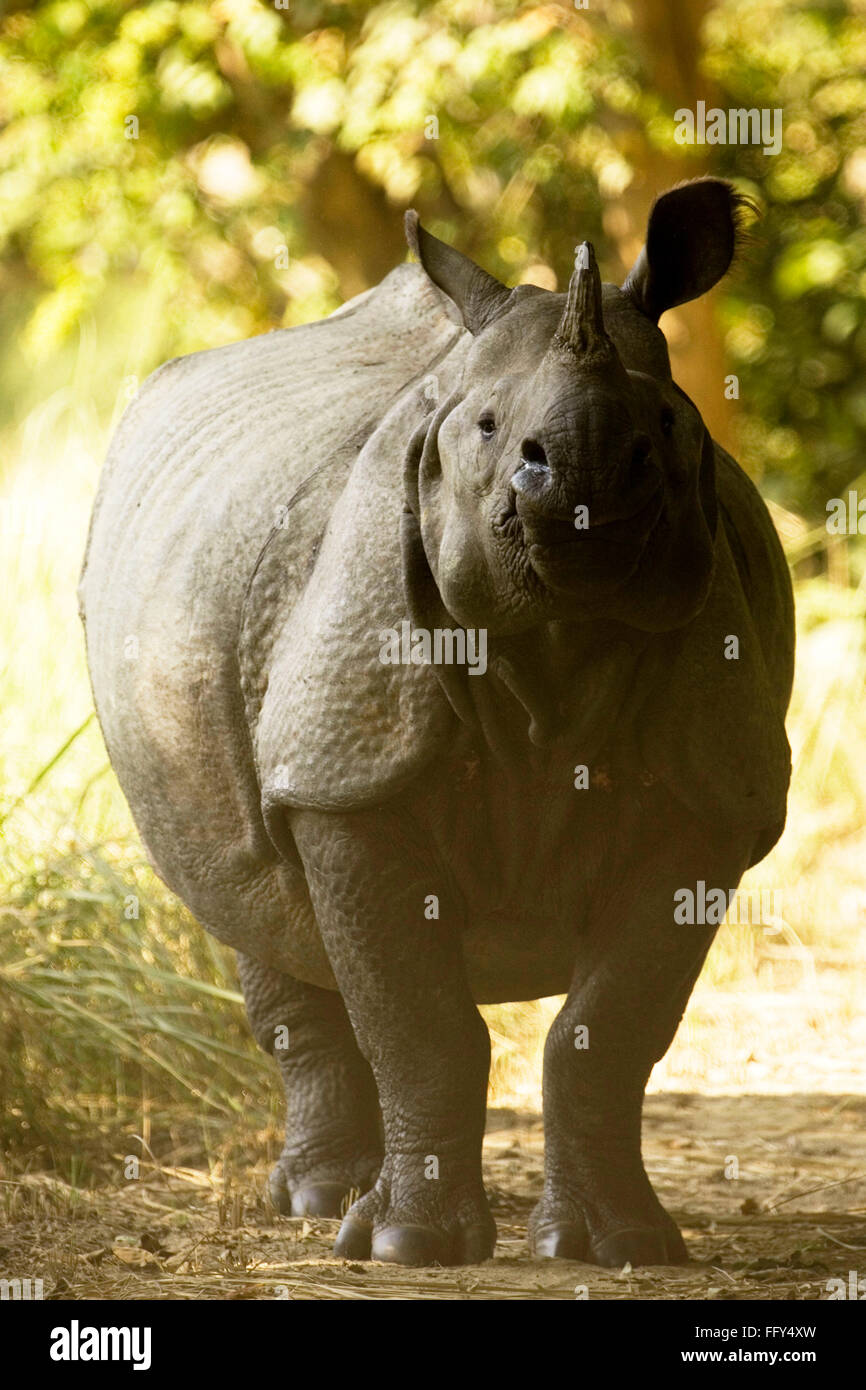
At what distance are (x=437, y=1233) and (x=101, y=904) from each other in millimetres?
2414

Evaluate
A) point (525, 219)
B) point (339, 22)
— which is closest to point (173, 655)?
point (339, 22)

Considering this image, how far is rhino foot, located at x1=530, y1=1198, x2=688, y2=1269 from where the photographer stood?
4254 millimetres

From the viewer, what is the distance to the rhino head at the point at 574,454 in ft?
11.0

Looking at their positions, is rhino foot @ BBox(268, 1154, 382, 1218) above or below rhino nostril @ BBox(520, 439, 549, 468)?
below

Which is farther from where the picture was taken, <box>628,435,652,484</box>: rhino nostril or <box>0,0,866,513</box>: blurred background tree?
<box>0,0,866,513</box>: blurred background tree

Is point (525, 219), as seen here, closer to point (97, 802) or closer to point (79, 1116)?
point (97, 802)

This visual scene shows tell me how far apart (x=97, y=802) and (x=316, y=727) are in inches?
125

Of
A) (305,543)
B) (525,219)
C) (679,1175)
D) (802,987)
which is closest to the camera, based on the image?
(305,543)

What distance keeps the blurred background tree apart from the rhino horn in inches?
189

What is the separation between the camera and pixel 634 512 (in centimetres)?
335

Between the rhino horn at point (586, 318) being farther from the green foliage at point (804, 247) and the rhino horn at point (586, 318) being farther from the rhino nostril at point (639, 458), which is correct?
the green foliage at point (804, 247)

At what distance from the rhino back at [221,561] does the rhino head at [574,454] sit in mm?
663

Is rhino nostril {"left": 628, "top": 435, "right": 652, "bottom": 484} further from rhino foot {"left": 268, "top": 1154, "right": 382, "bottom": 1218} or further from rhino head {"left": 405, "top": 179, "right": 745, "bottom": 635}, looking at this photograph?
rhino foot {"left": 268, "top": 1154, "right": 382, "bottom": 1218}

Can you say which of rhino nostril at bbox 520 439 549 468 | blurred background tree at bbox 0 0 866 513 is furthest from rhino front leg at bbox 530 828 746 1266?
blurred background tree at bbox 0 0 866 513
